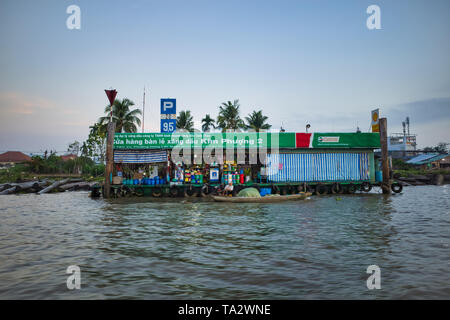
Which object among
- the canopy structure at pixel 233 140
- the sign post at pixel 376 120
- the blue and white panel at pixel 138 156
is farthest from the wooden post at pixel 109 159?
the sign post at pixel 376 120

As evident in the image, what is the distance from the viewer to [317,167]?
25.6 m

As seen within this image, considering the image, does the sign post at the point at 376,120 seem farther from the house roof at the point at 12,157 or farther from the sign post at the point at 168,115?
the house roof at the point at 12,157

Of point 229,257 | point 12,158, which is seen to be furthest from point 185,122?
point 12,158

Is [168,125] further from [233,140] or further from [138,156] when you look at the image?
[233,140]

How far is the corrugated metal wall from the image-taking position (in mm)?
25391

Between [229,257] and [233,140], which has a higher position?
[233,140]

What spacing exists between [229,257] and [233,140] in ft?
58.4

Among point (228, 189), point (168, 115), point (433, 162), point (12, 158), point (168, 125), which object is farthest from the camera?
point (12, 158)

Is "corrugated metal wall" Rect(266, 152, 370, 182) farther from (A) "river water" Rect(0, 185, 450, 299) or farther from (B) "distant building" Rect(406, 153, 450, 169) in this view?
(B) "distant building" Rect(406, 153, 450, 169)

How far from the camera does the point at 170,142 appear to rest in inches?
984

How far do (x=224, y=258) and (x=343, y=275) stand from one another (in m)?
2.78

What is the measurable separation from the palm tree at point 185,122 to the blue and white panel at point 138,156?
2560 centimetres

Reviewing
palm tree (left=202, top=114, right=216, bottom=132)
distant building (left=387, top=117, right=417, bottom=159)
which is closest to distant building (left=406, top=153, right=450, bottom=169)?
distant building (left=387, top=117, right=417, bottom=159)
